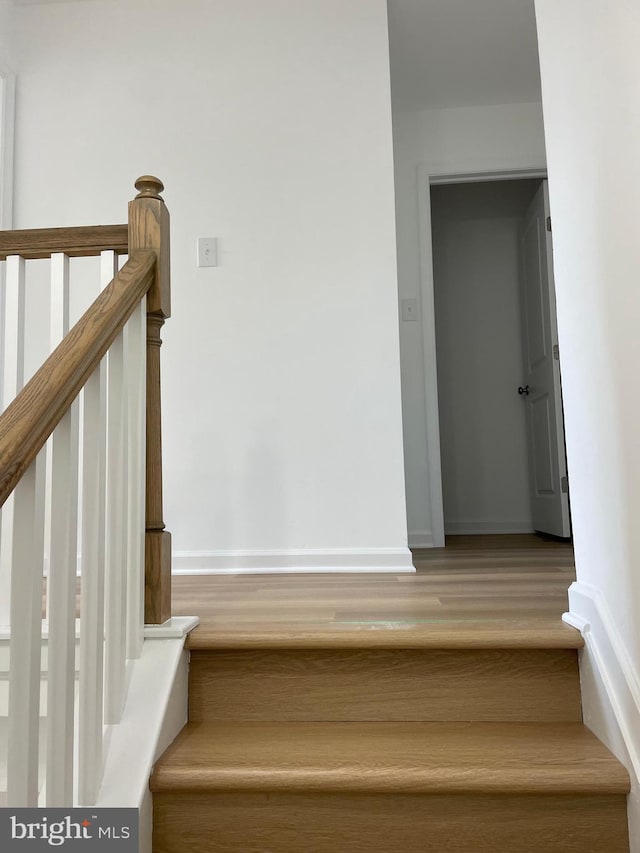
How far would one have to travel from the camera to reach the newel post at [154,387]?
1383mm

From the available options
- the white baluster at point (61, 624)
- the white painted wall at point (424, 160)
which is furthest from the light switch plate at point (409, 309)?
the white baluster at point (61, 624)

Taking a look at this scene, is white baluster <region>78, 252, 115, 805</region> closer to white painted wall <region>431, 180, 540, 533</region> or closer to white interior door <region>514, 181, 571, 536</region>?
white interior door <region>514, 181, 571, 536</region>

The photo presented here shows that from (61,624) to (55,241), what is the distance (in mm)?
817

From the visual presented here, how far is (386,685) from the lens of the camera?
1367 millimetres

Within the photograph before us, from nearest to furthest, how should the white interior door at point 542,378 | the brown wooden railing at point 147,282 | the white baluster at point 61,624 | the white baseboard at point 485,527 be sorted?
the white baluster at point 61,624, the brown wooden railing at point 147,282, the white interior door at point 542,378, the white baseboard at point 485,527

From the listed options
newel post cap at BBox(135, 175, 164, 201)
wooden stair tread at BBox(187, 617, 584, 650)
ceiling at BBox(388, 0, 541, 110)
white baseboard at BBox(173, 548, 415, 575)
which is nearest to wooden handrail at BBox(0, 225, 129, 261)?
newel post cap at BBox(135, 175, 164, 201)

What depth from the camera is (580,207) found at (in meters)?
1.38

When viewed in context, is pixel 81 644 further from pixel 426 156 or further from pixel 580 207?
pixel 426 156

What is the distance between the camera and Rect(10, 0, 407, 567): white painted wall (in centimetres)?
267

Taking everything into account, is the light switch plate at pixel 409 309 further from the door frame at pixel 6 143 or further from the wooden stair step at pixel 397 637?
the wooden stair step at pixel 397 637

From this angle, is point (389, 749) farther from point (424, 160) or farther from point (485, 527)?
point (485, 527)

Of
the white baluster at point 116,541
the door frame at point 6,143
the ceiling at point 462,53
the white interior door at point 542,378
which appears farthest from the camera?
the white interior door at point 542,378

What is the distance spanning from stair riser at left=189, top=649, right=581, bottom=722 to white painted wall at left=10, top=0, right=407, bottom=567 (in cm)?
121

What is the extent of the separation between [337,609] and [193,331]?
150 centimetres
